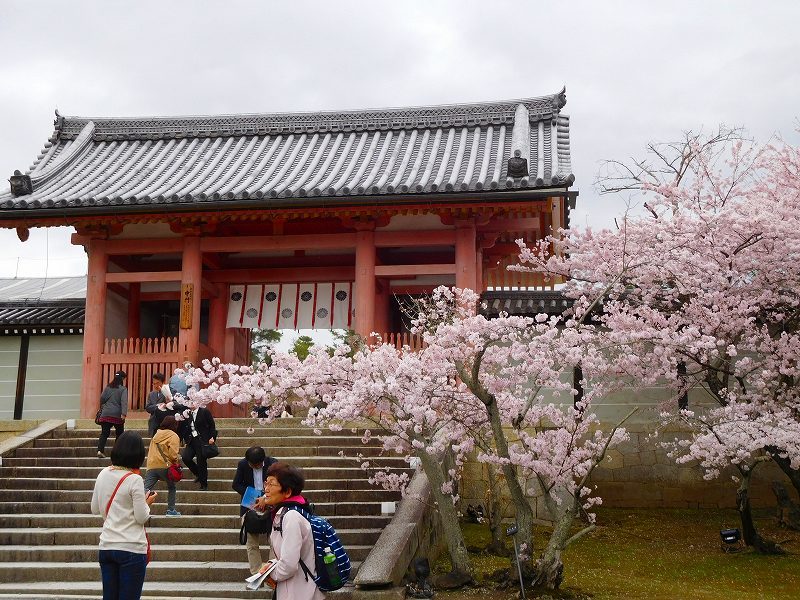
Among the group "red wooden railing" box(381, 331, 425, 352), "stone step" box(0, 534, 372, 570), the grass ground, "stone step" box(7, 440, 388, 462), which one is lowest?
the grass ground

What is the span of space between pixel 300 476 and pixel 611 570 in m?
5.80

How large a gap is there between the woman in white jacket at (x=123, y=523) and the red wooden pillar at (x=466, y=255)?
371 inches

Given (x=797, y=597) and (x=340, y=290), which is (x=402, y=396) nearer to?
(x=797, y=597)

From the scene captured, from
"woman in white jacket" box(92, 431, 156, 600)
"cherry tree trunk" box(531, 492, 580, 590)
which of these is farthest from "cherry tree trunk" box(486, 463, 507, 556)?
"woman in white jacket" box(92, 431, 156, 600)

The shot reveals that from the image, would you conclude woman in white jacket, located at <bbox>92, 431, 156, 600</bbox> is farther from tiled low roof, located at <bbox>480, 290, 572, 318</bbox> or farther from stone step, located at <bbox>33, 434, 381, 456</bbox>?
tiled low roof, located at <bbox>480, 290, 572, 318</bbox>

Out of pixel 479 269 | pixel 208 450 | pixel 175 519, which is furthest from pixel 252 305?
pixel 175 519

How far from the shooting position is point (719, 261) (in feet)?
42.8

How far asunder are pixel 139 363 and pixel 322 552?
418 inches

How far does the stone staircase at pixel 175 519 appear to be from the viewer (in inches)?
363

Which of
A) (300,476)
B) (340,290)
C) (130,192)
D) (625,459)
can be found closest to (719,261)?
(625,459)

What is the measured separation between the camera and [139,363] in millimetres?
15914

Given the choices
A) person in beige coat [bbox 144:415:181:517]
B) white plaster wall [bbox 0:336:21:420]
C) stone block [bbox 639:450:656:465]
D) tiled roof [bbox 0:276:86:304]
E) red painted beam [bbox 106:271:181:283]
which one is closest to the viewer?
person in beige coat [bbox 144:415:181:517]

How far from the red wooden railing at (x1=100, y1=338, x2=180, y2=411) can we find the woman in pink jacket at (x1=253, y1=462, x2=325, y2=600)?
9.97 metres

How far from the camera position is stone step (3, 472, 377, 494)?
11.5 m
